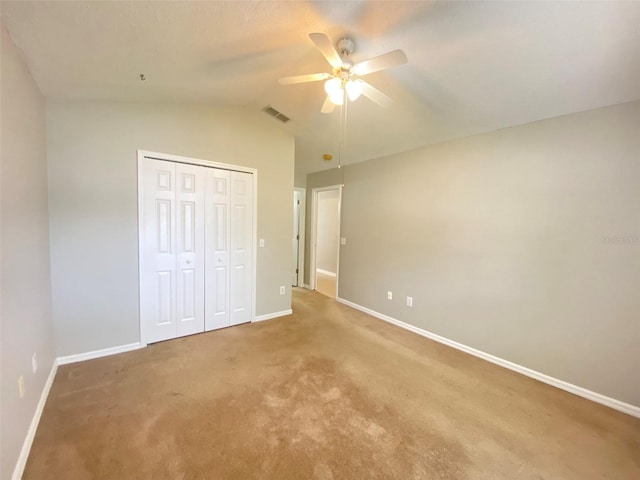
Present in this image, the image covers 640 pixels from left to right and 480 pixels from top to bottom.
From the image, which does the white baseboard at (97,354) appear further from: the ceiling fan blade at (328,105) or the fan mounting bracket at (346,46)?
the fan mounting bracket at (346,46)

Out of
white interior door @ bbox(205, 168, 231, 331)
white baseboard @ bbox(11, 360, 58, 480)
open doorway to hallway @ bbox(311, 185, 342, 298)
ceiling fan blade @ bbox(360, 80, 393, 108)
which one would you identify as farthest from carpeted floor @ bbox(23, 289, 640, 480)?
open doorway to hallway @ bbox(311, 185, 342, 298)

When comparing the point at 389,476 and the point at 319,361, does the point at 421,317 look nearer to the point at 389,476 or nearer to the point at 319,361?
the point at 319,361

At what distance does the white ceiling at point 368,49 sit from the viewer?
61.8 inches

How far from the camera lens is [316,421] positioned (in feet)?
6.23

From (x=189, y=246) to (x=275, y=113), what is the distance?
201cm

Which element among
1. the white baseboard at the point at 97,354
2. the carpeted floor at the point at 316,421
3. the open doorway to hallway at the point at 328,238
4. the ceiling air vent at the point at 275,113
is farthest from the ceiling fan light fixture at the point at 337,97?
the open doorway to hallway at the point at 328,238

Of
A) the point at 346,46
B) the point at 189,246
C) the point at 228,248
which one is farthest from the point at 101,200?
the point at 346,46

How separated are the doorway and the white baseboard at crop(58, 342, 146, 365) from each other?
10.1ft

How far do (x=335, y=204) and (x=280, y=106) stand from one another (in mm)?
4359

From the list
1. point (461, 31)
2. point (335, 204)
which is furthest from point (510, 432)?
point (335, 204)

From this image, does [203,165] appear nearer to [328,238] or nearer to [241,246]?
[241,246]

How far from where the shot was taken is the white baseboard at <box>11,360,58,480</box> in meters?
1.44

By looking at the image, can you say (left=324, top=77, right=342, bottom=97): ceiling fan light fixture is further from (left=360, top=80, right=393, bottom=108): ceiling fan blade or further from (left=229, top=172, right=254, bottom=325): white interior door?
(left=229, top=172, right=254, bottom=325): white interior door

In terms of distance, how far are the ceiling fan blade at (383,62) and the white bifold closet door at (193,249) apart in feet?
7.23
